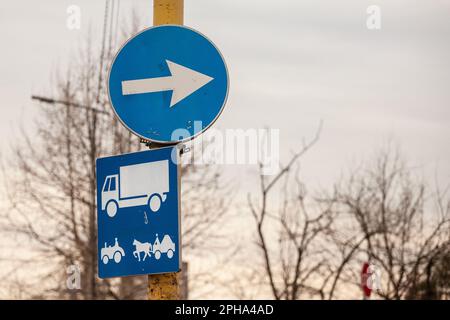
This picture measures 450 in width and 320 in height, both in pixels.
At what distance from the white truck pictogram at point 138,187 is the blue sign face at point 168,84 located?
6.5 inches

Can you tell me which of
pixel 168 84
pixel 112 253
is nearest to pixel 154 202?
pixel 112 253

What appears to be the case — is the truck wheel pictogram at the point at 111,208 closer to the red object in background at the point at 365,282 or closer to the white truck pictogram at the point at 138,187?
the white truck pictogram at the point at 138,187

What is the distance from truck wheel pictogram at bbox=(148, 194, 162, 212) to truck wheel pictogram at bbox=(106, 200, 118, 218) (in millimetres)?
179

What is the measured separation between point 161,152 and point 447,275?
17.4 m

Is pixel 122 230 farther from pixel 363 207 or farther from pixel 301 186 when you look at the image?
pixel 363 207

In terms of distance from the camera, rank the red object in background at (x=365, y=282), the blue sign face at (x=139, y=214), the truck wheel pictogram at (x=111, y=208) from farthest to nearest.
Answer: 1. the red object in background at (x=365, y=282)
2. the truck wheel pictogram at (x=111, y=208)
3. the blue sign face at (x=139, y=214)

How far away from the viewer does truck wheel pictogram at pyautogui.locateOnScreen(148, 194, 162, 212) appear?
17.3 ft

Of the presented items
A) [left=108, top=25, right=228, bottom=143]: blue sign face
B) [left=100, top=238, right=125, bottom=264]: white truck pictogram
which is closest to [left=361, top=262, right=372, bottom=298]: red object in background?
[left=108, top=25, right=228, bottom=143]: blue sign face

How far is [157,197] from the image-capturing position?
17.4ft

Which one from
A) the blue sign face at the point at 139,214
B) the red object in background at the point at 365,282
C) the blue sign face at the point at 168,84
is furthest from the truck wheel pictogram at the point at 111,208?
the red object in background at the point at 365,282

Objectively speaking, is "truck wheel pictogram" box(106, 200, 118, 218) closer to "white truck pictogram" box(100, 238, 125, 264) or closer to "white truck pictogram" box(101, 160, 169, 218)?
"white truck pictogram" box(101, 160, 169, 218)

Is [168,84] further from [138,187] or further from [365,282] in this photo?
[365,282]

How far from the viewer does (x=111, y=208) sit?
17.5 feet

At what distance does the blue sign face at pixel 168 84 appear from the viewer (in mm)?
5414
